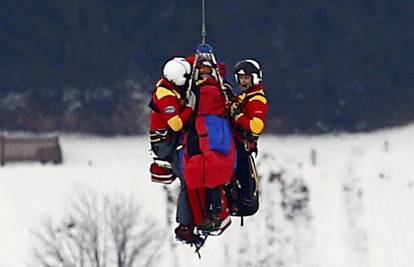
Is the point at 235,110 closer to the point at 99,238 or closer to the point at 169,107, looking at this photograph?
the point at 169,107

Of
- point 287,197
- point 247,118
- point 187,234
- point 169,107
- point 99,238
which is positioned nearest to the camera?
point 169,107

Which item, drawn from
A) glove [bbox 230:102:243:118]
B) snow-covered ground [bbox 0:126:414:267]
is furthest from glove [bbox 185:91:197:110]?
snow-covered ground [bbox 0:126:414:267]

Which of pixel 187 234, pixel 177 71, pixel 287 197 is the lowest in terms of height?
pixel 187 234

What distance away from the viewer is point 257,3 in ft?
57.8

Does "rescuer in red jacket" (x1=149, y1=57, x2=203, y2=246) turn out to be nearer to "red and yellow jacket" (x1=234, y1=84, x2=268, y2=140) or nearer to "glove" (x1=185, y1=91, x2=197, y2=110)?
"glove" (x1=185, y1=91, x2=197, y2=110)

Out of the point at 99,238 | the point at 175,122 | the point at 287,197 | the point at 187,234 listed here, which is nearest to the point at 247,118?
the point at 175,122

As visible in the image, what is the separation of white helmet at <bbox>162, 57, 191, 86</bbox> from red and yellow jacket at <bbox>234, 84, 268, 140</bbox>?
29 centimetres

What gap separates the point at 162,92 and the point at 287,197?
11.2 meters

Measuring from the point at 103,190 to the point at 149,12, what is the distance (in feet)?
12.2

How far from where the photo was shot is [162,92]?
14.4 feet

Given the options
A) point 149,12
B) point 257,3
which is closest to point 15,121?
point 149,12

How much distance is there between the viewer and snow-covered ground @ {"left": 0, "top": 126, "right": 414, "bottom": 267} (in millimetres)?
13914

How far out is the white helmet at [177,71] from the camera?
4.38 meters

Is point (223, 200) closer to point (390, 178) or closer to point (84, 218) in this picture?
point (84, 218)
